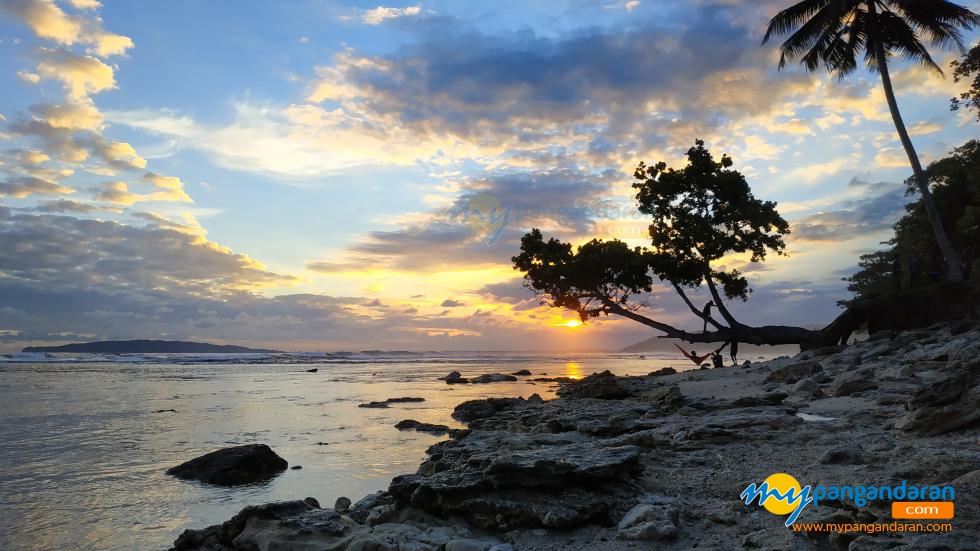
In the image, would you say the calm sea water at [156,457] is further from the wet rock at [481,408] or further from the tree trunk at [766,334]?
the tree trunk at [766,334]

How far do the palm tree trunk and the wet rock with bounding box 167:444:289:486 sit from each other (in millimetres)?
25535

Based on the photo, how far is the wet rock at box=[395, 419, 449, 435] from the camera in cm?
1612

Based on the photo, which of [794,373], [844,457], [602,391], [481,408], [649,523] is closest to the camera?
[649,523]

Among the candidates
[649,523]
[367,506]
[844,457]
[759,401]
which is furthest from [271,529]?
[759,401]

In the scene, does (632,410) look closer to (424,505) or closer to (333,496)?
(333,496)

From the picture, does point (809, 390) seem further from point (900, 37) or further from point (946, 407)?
point (900, 37)

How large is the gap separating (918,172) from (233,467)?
27.0 metres

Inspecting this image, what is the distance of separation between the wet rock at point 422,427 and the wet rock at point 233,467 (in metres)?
5.30

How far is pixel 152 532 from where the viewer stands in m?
7.70

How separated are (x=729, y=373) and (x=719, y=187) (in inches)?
368

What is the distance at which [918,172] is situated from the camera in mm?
22750

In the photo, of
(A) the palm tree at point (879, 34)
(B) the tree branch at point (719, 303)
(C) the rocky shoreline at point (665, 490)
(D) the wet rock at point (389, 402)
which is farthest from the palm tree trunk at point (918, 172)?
(D) the wet rock at point (389, 402)

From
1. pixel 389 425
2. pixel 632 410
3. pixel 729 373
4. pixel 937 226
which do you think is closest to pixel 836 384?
pixel 632 410

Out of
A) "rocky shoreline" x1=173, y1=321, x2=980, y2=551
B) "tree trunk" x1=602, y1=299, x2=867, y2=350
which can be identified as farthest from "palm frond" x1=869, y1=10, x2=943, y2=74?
"rocky shoreline" x1=173, y1=321, x2=980, y2=551
